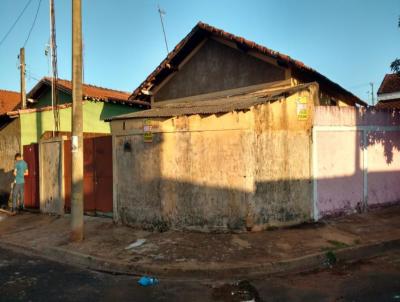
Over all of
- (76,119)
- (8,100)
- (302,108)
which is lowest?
(76,119)

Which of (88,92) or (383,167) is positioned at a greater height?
(88,92)

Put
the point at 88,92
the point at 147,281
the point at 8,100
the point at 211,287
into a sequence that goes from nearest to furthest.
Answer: the point at 211,287, the point at 147,281, the point at 88,92, the point at 8,100

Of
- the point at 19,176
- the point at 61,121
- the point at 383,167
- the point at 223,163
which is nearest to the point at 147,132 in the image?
the point at 223,163

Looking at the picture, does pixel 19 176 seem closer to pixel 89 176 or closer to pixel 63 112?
pixel 63 112

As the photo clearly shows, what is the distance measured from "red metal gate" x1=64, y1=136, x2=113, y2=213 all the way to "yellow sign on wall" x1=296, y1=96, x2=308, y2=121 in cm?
439

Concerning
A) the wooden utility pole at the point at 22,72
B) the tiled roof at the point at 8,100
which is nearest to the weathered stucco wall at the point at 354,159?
the wooden utility pole at the point at 22,72

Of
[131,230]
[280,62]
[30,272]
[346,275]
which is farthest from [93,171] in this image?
[346,275]

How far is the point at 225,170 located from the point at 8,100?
21.5m

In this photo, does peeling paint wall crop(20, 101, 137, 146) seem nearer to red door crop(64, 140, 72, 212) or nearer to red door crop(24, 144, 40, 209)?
red door crop(24, 144, 40, 209)

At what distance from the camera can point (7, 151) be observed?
13.9 metres

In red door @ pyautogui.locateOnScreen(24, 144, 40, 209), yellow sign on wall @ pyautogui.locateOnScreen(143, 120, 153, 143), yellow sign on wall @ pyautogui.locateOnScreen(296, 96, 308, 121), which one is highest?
yellow sign on wall @ pyautogui.locateOnScreen(296, 96, 308, 121)

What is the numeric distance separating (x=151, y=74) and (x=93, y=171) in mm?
4720

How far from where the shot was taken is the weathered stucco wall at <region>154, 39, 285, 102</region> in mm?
10820

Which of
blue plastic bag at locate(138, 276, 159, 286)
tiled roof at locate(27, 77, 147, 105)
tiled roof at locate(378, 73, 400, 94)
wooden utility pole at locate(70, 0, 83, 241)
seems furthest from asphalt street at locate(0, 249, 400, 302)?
tiled roof at locate(378, 73, 400, 94)
